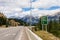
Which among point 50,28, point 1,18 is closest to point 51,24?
point 50,28

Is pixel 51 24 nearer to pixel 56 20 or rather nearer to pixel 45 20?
pixel 56 20

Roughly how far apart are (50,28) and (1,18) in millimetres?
96872

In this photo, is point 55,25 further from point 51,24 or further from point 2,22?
point 2,22

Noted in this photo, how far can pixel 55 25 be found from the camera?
4975 centimetres

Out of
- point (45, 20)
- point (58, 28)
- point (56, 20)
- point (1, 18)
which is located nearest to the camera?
point (45, 20)

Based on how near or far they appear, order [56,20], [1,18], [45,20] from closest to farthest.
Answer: [45,20], [56,20], [1,18]

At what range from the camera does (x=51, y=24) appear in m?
53.2

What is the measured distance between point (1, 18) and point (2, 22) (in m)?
5.02

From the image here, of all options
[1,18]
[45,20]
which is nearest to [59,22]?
[45,20]

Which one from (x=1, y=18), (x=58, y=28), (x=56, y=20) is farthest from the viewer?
(x=1, y=18)

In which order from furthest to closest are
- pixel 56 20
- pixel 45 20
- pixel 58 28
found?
1. pixel 56 20
2. pixel 58 28
3. pixel 45 20

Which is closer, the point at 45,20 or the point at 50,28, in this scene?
the point at 45,20

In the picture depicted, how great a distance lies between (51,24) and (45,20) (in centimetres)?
1673

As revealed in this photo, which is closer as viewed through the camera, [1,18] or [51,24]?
[51,24]
